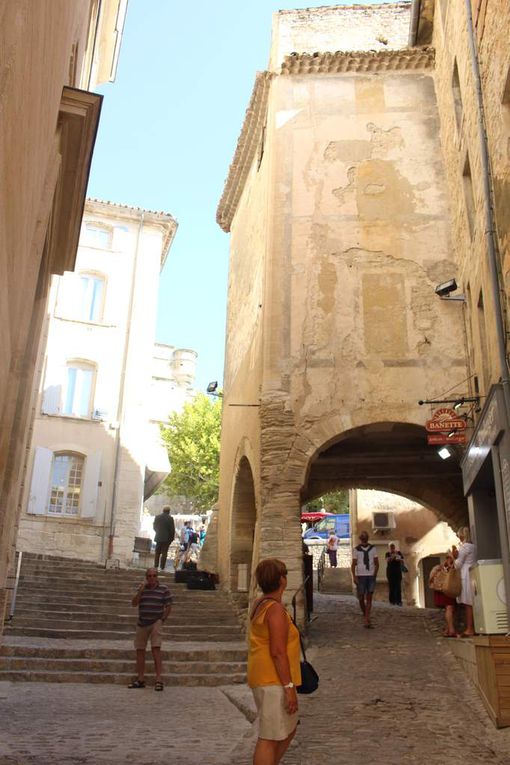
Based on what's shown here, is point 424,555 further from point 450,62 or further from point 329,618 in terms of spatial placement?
point 450,62

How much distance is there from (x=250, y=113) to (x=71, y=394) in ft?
35.9

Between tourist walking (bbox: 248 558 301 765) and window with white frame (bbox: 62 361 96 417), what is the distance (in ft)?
63.5

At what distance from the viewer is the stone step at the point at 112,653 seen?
32.2 feet

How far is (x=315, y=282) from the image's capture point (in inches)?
523

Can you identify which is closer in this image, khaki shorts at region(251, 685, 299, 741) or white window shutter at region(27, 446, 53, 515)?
khaki shorts at region(251, 685, 299, 741)

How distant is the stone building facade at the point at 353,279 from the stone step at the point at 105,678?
216 centimetres

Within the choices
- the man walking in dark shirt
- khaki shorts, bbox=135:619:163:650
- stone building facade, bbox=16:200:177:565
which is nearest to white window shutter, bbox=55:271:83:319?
stone building facade, bbox=16:200:177:565

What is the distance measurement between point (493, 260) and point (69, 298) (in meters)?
18.0

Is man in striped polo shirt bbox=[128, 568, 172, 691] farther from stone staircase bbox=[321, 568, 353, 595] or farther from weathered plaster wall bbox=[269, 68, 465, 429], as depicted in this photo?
stone staircase bbox=[321, 568, 353, 595]

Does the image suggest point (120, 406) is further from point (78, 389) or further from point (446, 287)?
point (446, 287)

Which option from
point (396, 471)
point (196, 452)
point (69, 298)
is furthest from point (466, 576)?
point (196, 452)

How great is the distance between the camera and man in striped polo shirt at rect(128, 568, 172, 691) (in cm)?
883

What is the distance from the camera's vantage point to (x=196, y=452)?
3606 cm

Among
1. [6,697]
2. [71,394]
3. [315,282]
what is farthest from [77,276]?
[6,697]
